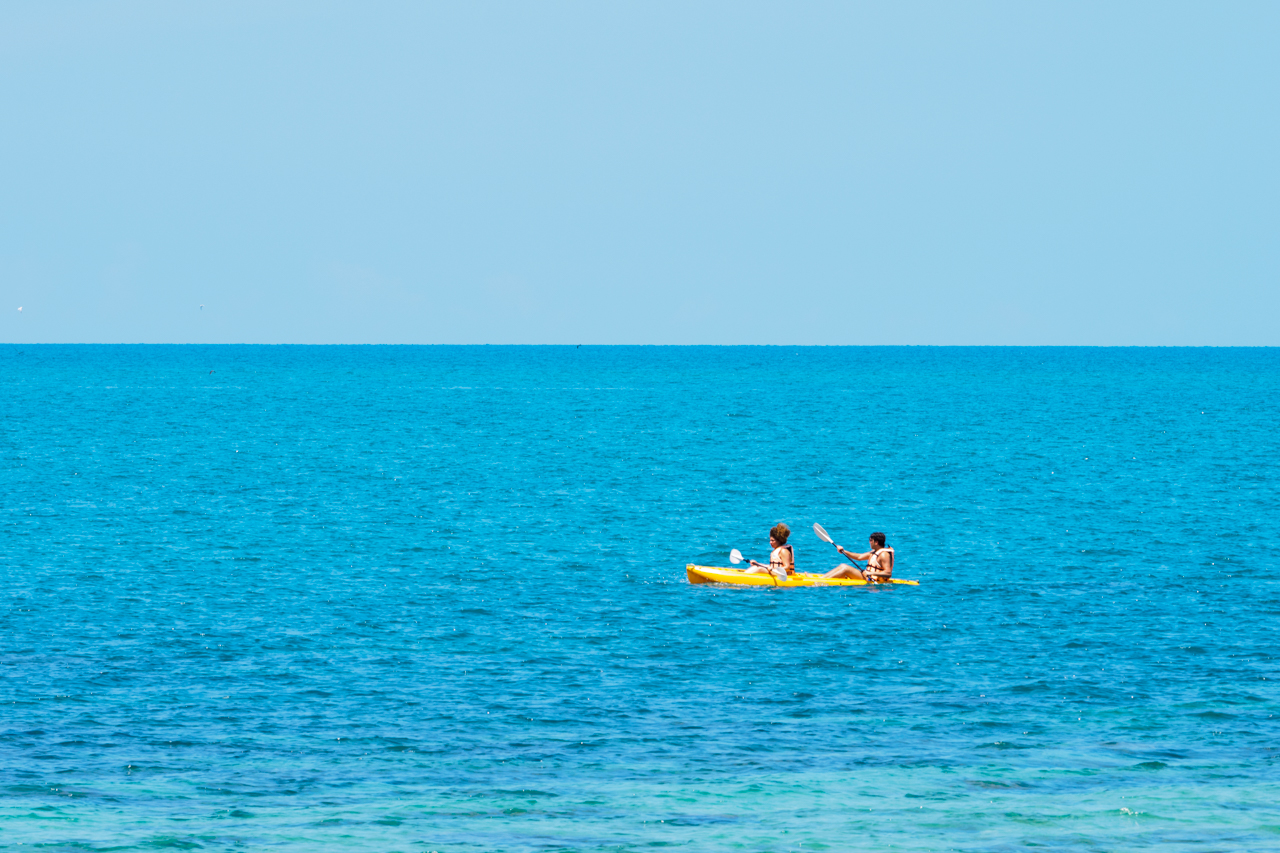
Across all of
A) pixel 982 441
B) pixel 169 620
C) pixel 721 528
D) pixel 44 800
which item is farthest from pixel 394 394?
pixel 44 800

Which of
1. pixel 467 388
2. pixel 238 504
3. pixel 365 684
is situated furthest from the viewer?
pixel 467 388

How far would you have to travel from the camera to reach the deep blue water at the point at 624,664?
61.2 feet

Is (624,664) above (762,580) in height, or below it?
below

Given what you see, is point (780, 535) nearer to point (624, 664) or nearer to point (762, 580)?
point (762, 580)

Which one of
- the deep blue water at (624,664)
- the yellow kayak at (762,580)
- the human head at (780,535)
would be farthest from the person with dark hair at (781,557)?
the deep blue water at (624,664)

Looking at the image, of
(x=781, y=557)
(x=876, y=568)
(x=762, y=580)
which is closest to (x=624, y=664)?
(x=762, y=580)

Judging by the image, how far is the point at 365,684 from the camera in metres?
25.6

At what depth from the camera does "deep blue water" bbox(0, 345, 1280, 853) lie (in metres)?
18.6

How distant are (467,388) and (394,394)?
18.7 meters

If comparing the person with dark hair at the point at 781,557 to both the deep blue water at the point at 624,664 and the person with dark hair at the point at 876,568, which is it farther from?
the person with dark hair at the point at 876,568

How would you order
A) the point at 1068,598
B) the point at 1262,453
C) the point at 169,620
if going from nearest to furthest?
the point at 169,620, the point at 1068,598, the point at 1262,453

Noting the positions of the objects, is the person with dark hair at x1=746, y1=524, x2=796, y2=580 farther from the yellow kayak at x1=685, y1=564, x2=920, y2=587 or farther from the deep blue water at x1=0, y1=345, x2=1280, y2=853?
the deep blue water at x1=0, y1=345, x2=1280, y2=853

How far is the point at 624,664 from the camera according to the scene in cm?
2717

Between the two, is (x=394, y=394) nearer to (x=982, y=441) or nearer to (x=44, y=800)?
(x=982, y=441)
